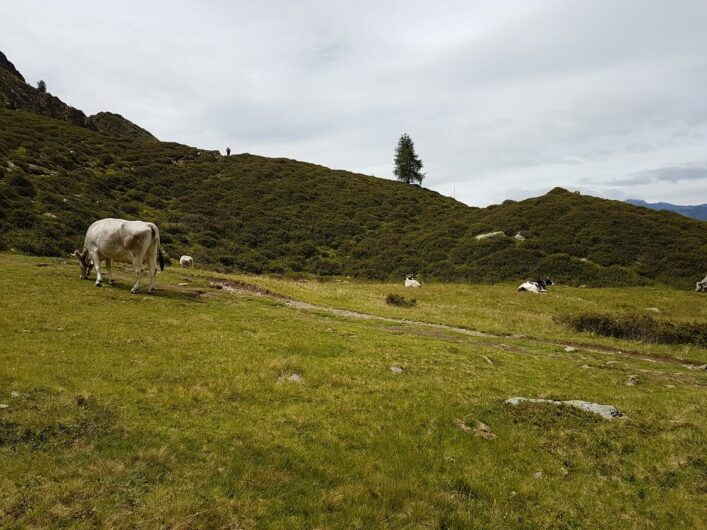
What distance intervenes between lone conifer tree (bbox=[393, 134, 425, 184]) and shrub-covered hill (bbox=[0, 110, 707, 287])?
31034mm

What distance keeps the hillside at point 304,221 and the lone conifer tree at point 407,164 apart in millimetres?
31315

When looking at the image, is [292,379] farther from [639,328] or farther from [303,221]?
[303,221]

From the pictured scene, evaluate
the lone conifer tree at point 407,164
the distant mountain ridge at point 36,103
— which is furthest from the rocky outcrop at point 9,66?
A: the lone conifer tree at point 407,164

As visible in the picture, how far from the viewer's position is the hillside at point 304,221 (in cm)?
4678

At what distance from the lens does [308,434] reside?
33.1 ft

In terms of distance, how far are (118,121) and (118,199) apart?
252 feet

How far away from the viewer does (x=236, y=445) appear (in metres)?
9.13

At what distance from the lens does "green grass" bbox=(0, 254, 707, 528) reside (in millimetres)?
7375

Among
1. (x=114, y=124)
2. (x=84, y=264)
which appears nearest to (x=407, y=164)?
(x=114, y=124)

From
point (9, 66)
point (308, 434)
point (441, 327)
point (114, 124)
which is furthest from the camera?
point (9, 66)

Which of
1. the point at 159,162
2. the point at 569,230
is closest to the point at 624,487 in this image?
the point at 569,230

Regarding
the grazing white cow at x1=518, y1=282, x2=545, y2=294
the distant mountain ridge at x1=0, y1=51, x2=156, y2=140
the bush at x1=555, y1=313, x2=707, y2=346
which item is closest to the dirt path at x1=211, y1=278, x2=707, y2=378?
the bush at x1=555, y1=313, x2=707, y2=346

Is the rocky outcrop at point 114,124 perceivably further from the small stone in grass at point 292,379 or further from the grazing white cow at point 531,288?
the small stone in grass at point 292,379

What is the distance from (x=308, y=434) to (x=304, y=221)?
2457 inches
